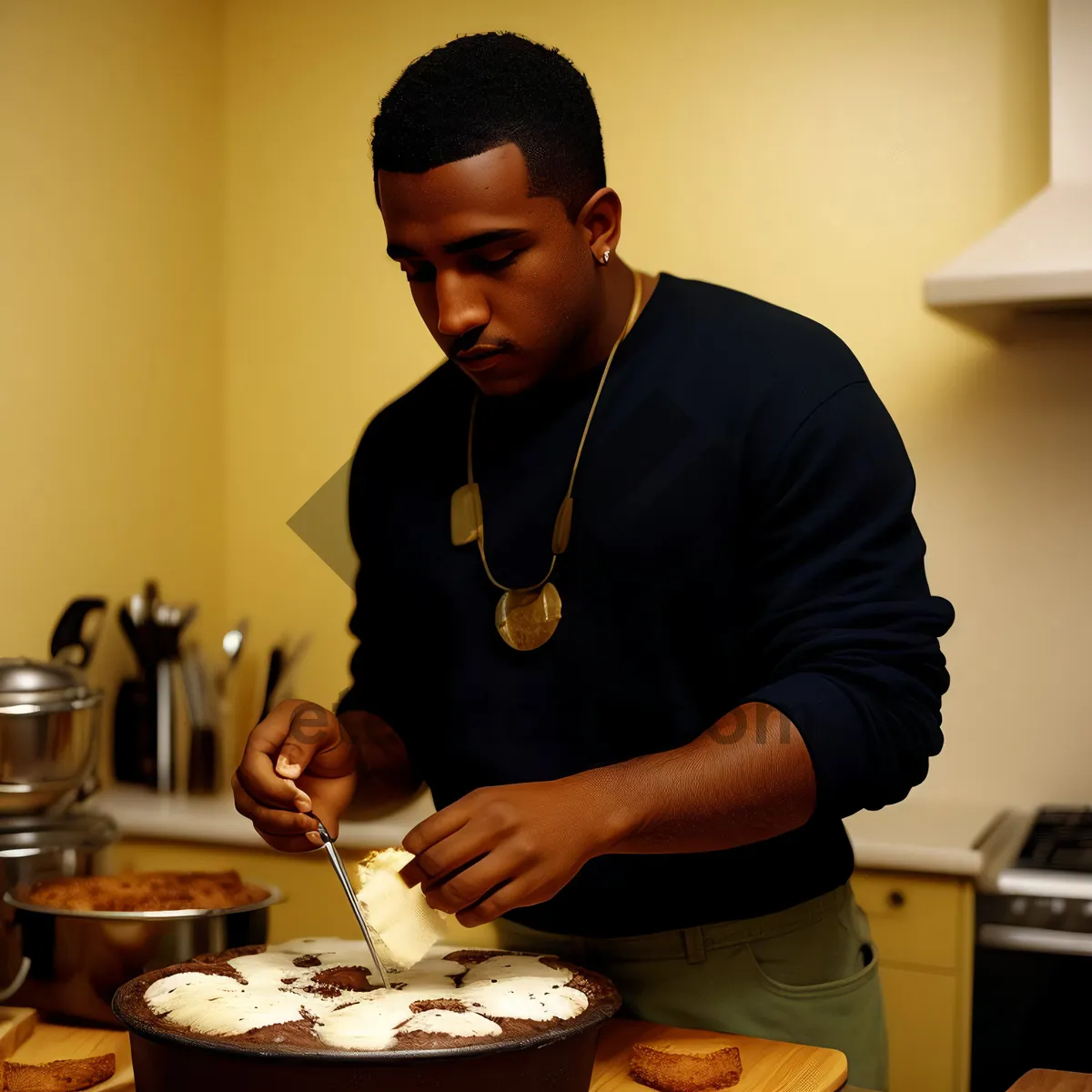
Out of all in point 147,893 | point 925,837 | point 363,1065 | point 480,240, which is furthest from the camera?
point 925,837

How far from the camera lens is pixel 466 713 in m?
1.11

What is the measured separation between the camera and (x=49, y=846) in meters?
1.45

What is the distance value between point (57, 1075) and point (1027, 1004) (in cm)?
130

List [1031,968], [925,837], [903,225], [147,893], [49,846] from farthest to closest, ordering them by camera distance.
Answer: [903,225]
[925,837]
[1031,968]
[49,846]
[147,893]

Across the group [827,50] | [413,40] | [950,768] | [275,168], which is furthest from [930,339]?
[275,168]

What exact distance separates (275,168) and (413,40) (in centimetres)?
35

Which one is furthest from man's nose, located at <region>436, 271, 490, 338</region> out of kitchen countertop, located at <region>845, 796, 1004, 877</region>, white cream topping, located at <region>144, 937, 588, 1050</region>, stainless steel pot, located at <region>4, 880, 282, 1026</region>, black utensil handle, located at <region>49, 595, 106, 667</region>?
black utensil handle, located at <region>49, 595, 106, 667</region>

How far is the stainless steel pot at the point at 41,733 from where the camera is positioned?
145 cm

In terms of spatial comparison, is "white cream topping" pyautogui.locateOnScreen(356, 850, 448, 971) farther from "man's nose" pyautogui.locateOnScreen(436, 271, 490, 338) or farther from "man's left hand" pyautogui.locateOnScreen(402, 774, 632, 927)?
"man's nose" pyautogui.locateOnScreen(436, 271, 490, 338)

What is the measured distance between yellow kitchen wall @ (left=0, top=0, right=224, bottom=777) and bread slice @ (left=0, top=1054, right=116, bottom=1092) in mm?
1239

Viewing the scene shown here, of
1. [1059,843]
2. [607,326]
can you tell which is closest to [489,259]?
[607,326]

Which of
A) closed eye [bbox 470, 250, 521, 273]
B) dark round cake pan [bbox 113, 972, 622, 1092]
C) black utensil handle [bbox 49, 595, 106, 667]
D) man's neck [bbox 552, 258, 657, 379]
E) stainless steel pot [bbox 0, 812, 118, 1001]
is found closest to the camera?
dark round cake pan [bbox 113, 972, 622, 1092]

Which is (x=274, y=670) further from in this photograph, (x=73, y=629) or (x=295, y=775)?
(x=295, y=775)

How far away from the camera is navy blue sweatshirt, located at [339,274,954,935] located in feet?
3.12
